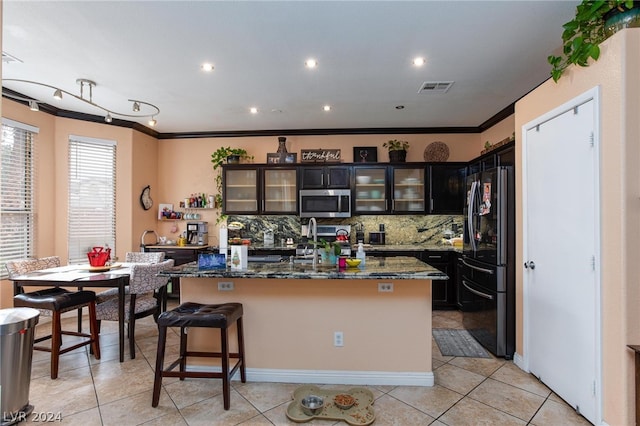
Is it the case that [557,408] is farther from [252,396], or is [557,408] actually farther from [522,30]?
[522,30]

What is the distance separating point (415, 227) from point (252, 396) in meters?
3.69

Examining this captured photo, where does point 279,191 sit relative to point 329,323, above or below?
above

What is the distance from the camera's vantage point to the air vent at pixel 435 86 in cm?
348

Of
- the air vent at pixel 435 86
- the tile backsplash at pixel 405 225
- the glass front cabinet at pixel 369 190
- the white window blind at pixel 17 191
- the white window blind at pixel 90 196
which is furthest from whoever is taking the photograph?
the tile backsplash at pixel 405 225

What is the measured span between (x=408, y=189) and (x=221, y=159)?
121 inches

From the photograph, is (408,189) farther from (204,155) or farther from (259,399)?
(259,399)

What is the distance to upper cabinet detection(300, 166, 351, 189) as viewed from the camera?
5035 mm

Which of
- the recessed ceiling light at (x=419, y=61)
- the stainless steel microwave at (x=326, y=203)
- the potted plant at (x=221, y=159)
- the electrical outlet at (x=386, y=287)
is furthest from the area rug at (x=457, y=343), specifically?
the potted plant at (x=221, y=159)

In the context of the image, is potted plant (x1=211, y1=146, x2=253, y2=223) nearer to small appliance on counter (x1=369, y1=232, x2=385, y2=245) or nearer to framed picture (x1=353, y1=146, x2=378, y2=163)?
framed picture (x1=353, y1=146, x2=378, y2=163)

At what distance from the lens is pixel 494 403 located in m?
2.37

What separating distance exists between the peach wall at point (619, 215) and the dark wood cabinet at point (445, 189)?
9.54 feet

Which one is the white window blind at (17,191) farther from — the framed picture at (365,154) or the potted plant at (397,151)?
the potted plant at (397,151)

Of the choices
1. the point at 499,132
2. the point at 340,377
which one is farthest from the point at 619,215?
the point at 499,132

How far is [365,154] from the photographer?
5.22m
